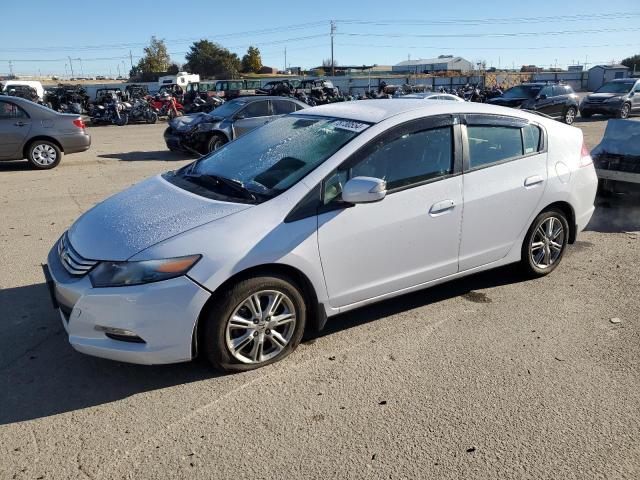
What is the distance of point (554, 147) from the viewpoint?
4.81 metres

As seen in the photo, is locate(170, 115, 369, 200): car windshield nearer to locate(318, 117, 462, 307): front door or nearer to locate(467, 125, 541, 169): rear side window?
locate(318, 117, 462, 307): front door

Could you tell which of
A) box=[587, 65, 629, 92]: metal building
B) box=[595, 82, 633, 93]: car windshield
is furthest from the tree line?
box=[595, 82, 633, 93]: car windshield

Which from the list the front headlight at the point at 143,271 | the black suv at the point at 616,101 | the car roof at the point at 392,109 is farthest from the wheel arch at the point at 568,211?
the black suv at the point at 616,101

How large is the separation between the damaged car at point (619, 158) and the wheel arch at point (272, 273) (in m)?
5.68

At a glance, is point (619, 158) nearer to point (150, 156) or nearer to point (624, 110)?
point (150, 156)

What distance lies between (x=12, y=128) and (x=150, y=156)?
3.38m

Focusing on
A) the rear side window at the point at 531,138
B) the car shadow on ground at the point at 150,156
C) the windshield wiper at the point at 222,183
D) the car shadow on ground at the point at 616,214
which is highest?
the rear side window at the point at 531,138

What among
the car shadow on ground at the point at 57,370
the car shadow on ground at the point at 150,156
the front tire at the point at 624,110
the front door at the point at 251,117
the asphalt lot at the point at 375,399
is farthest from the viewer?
the front tire at the point at 624,110

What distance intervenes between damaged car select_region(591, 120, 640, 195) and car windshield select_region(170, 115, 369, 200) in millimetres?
5080

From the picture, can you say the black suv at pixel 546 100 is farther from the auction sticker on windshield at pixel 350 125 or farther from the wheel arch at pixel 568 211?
the auction sticker on windshield at pixel 350 125

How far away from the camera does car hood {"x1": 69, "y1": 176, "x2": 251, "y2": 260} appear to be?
3.27 m

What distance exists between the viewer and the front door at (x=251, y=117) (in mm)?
12945

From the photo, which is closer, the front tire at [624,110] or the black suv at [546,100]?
the black suv at [546,100]

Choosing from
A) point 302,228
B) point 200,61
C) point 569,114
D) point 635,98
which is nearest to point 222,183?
point 302,228
